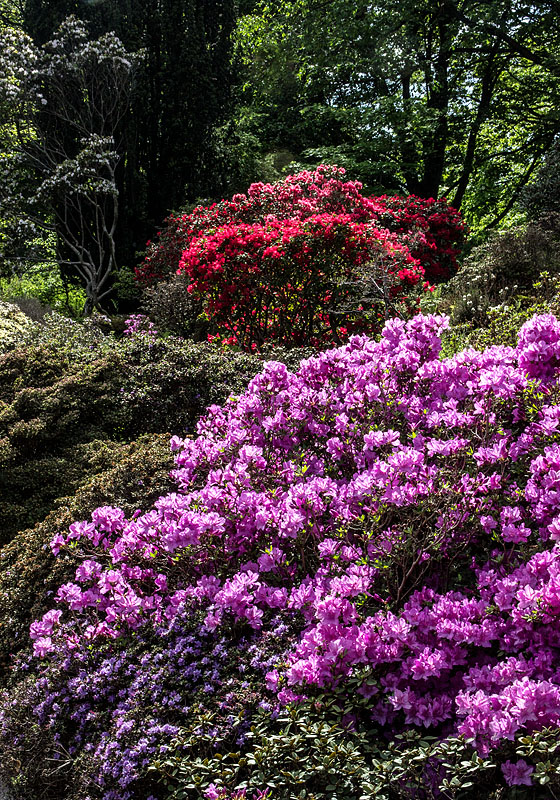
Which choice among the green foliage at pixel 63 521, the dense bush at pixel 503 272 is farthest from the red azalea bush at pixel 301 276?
the green foliage at pixel 63 521

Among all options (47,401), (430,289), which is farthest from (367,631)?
(430,289)

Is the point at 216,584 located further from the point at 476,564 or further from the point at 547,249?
the point at 547,249

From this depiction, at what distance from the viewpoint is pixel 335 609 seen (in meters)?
2.03

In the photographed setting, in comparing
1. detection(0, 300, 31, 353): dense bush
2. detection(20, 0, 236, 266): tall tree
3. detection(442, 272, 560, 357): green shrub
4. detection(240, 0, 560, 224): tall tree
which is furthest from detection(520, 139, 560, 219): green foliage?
detection(0, 300, 31, 353): dense bush

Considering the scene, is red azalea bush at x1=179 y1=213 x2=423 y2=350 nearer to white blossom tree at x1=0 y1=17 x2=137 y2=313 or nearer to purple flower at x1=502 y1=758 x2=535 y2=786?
purple flower at x1=502 y1=758 x2=535 y2=786

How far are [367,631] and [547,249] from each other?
6.80 metres

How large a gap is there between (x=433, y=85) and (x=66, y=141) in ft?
27.0

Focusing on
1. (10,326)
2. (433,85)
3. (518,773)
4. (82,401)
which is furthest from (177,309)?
(433,85)

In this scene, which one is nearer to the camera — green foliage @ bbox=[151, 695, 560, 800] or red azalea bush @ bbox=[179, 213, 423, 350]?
green foliage @ bbox=[151, 695, 560, 800]

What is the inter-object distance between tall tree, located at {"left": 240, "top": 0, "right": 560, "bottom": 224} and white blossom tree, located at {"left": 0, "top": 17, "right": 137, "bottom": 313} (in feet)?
16.0

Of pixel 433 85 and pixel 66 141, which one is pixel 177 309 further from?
pixel 433 85

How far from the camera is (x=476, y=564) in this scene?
94.7 inches

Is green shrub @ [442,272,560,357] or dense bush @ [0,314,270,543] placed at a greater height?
green shrub @ [442,272,560,357]

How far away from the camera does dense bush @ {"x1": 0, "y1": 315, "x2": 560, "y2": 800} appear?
186 cm
